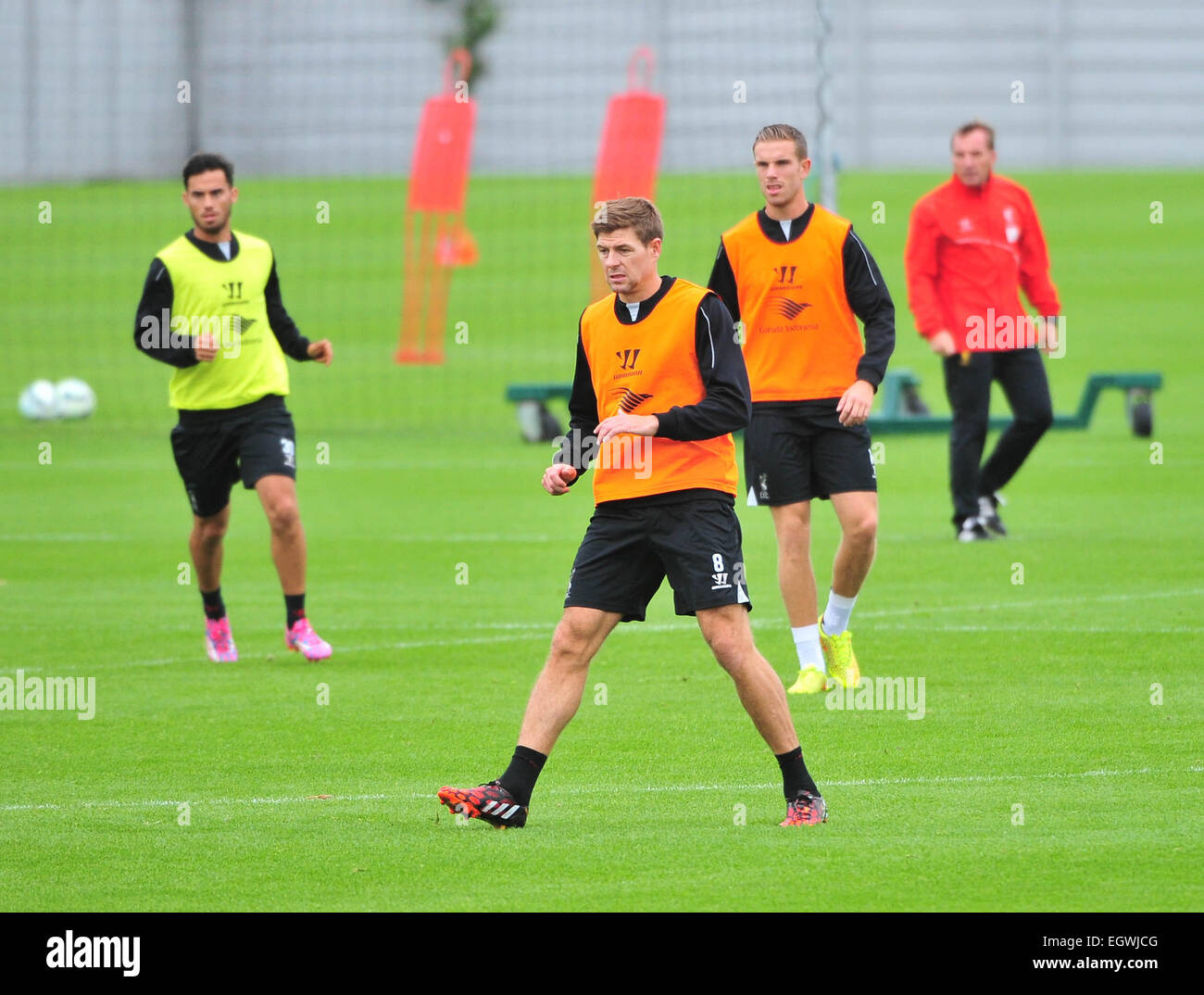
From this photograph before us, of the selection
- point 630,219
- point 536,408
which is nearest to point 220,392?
point 630,219

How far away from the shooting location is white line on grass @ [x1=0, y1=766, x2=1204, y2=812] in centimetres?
748

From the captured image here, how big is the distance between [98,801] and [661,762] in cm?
212

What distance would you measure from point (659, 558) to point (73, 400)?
21591mm

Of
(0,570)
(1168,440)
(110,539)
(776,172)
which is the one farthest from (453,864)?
(1168,440)

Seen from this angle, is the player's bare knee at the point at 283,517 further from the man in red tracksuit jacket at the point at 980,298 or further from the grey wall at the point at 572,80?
the grey wall at the point at 572,80

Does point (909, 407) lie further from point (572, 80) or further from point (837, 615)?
point (572, 80)

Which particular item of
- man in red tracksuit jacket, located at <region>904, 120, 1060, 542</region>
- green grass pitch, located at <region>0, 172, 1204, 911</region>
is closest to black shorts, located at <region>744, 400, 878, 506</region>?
green grass pitch, located at <region>0, 172, 1204, 911</region>

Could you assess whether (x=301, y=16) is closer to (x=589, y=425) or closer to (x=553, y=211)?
(x=553, y=211)

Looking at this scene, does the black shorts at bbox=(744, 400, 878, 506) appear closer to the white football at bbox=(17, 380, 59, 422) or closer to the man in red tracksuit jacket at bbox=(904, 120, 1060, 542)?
the man in red tracksuit jacket at bbox=(904, 120, 1060, 542)

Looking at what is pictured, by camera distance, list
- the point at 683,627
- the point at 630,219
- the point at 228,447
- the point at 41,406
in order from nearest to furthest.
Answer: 1. the point at 630,219
2. the point at 228,447
3. the point at 683,627
4. the point at 41,406

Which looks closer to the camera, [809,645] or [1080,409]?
[809,645]

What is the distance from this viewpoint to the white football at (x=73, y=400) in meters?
27.3

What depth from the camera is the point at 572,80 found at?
176ft
